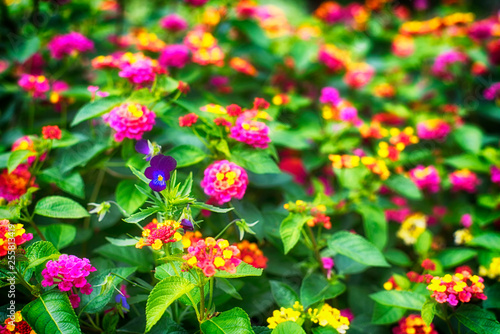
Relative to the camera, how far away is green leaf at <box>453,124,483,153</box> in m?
2.05

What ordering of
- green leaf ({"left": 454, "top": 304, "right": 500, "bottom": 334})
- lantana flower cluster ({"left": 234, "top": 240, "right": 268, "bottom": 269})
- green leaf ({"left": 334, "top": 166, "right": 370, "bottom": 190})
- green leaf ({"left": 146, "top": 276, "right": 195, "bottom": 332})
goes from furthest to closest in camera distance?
1. green leaf ({"left": 334, "top": 166, "right": 370, "bottom": 190})
2. lantana flower cluster ({"left": 234, "top": 240, "right": 268, "bottom": 269})
3. green leaf ({"left": 454, "top": 304, "right": 500, "bottom": 334})
4. green leaf ({"left": 146, "top": 276, "right": 195, "bottom": 332})

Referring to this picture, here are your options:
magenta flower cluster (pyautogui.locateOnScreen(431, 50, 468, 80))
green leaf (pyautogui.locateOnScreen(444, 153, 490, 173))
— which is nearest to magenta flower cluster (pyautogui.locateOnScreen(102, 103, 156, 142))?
green leaf (pyautogui.locateOnScreen(444, 153, 490, 173))

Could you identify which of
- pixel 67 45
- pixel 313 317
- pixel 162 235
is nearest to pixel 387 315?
pixel 313 317

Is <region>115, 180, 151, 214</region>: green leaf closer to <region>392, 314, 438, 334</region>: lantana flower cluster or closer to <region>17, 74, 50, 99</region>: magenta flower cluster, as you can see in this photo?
<region>17, 74, 50, 99</region>: magenta flower cluster

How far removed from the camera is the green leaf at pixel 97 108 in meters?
1.51

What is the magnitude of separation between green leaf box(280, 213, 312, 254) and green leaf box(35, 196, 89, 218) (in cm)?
70

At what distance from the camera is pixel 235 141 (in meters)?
1.54

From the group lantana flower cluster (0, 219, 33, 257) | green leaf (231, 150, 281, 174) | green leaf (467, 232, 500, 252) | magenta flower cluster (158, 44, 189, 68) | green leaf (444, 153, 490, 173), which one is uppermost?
magenta flower cluster (158, 44, 189, 68)

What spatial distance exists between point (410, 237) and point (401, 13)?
7.64ft

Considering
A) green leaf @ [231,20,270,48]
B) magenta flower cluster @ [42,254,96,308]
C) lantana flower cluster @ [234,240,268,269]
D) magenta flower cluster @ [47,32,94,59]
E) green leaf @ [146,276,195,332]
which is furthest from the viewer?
green leaf @ [231,20,270,48]

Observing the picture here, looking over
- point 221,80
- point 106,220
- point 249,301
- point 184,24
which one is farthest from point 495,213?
point 184,24

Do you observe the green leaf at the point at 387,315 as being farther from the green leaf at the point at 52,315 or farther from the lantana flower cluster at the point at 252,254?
the green leaf at the point at 52,315

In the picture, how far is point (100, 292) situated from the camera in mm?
1215

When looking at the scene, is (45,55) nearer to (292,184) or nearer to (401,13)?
(292,184)
